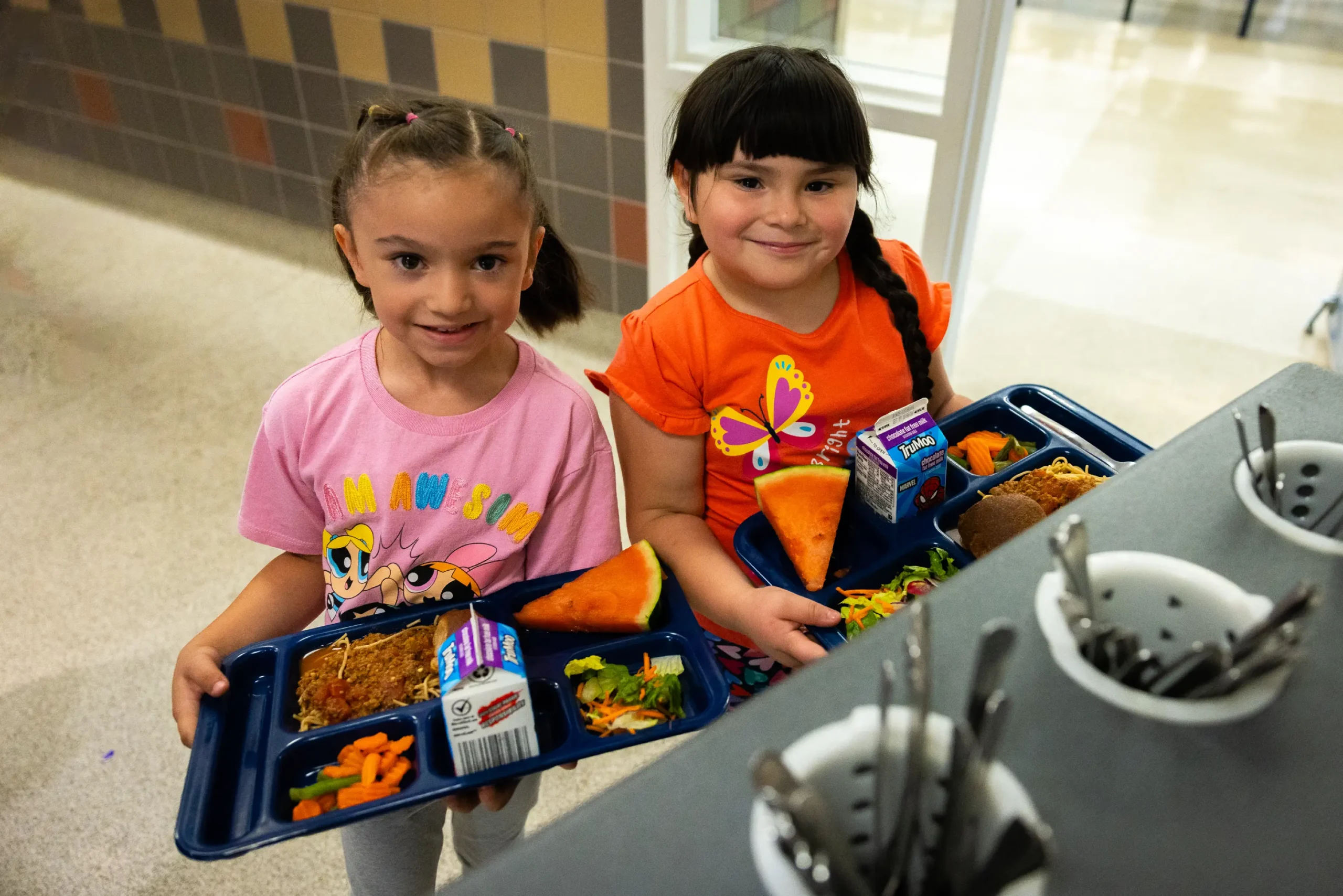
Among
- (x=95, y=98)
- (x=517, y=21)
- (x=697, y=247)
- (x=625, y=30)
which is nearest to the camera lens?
(x=697, y=247)

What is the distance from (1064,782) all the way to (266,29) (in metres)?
3.32

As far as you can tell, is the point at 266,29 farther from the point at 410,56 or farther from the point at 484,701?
the point at 484,701

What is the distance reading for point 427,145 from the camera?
3.35ft

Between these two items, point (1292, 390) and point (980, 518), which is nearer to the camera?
point (1292, 390)

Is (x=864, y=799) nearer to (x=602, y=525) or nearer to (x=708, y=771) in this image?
(x=708, y=771)

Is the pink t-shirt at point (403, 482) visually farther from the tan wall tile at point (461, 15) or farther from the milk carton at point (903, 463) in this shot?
the tan wall tile at point (461, 15)

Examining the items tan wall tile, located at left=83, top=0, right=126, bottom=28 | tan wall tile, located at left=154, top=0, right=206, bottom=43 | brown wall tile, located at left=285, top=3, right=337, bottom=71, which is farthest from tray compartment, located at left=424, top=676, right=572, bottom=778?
tan wall tile, located at left=83, top=0, right=126, bottom=28

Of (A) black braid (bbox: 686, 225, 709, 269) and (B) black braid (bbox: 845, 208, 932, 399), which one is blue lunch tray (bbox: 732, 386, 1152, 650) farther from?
(A) black braid (bbox: 686, 225, 709, 269)

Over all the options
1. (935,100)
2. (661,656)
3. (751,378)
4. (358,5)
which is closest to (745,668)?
(661,656)

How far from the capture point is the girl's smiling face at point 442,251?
3.29ft

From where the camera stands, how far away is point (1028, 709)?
0.40m

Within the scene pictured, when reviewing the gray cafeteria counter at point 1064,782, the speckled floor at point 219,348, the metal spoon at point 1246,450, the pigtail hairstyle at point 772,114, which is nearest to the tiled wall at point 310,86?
the speckled floor at point 219,348

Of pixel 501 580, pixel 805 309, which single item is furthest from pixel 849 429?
pixel 501 580

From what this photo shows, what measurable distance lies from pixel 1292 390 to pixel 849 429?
608 millimetres
